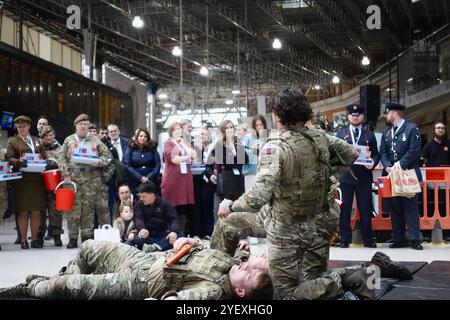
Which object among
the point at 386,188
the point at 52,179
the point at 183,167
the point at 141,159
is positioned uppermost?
the point at 141,159

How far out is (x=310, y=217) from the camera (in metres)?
3.98

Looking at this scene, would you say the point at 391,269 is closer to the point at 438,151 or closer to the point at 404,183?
the point at 404,183

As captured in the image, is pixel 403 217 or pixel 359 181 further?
pixel 403 217

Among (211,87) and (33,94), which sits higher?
(211,87)

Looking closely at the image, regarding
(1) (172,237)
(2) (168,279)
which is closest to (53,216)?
(1) (172,237)

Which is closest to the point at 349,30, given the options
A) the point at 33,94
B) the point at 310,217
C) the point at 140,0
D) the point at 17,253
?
the point at 140,0

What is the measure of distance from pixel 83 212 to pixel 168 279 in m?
4.35

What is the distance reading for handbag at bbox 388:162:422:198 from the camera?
282 inches

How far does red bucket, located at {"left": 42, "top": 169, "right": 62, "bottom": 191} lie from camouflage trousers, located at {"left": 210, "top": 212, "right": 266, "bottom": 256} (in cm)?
374

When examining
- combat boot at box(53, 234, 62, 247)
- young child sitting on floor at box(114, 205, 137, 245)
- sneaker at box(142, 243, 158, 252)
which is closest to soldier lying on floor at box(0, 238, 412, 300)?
sneaker at box(142, 243, 158, 252)

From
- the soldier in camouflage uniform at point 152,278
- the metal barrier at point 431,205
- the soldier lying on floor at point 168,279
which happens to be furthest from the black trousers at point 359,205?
the soldier in camouflage uniform at point 152,278

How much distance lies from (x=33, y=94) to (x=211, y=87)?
22546mm

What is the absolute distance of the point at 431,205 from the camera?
8430mm

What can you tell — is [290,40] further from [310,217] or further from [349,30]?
[310,217]
